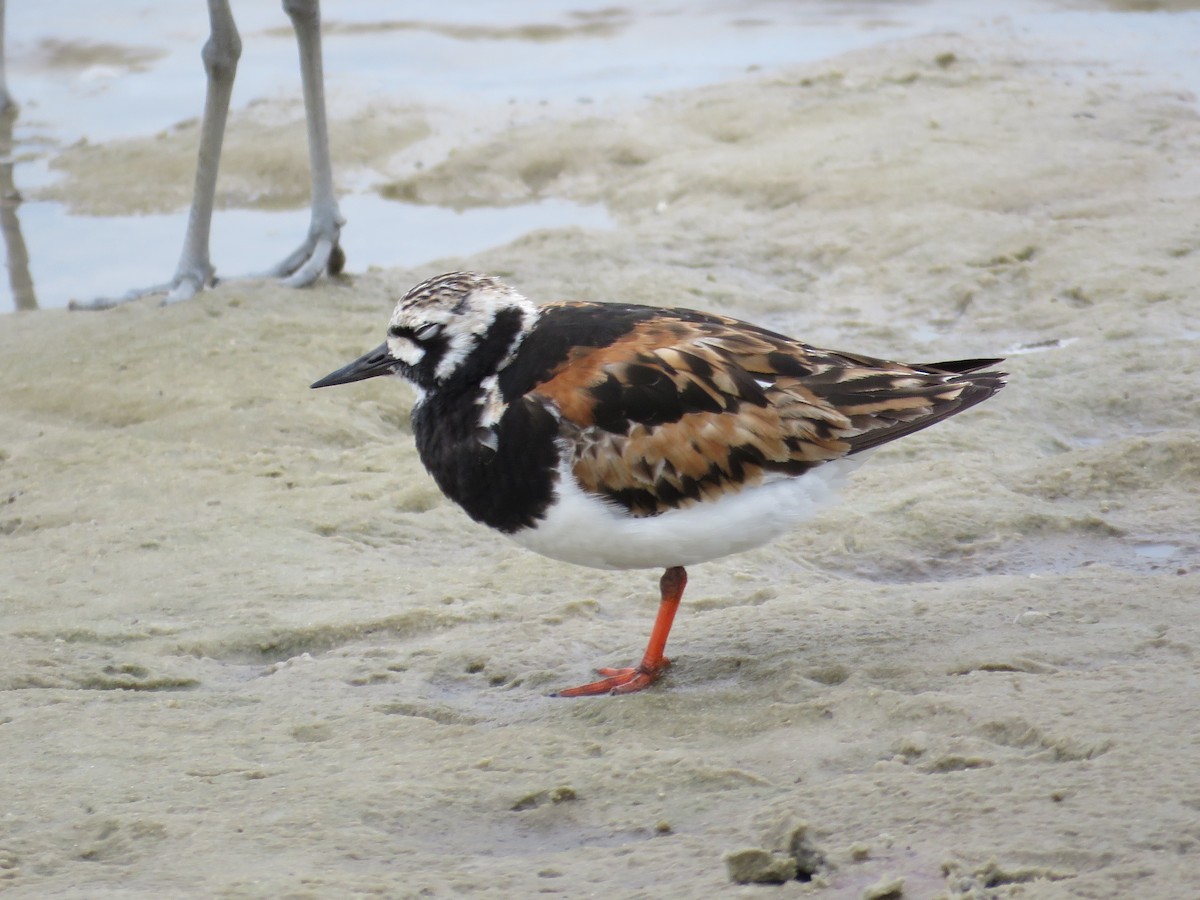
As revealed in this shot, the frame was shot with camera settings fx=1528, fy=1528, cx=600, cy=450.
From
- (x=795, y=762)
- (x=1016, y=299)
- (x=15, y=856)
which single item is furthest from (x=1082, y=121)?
(x=15, y=856)

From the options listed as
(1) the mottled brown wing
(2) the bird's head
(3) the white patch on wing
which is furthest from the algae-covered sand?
(2) the bird's head

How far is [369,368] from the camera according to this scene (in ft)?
15.9

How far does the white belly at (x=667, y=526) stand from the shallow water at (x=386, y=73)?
4.94 m

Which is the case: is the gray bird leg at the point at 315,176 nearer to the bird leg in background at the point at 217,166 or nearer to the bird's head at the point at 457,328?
the bird leg in background at the point at 217,166

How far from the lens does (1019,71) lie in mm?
11336

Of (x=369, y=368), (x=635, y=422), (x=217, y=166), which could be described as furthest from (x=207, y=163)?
(x=635, y=422)

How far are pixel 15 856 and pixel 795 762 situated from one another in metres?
1.79

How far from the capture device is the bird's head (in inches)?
178

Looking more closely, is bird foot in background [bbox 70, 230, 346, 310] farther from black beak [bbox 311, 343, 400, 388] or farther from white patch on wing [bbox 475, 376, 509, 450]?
white patch on wing [bbox 475, 376, 509, 450]

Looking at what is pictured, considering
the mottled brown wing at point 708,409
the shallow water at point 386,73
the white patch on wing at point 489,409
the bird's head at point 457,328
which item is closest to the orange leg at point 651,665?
the mottled brown wing at point 708,409

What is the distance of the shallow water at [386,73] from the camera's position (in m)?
9.47

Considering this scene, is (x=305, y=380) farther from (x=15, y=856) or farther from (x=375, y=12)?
(x=375, y=12)

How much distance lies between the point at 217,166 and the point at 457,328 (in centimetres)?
366

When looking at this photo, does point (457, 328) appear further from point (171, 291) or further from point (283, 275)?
point (283, 275)
